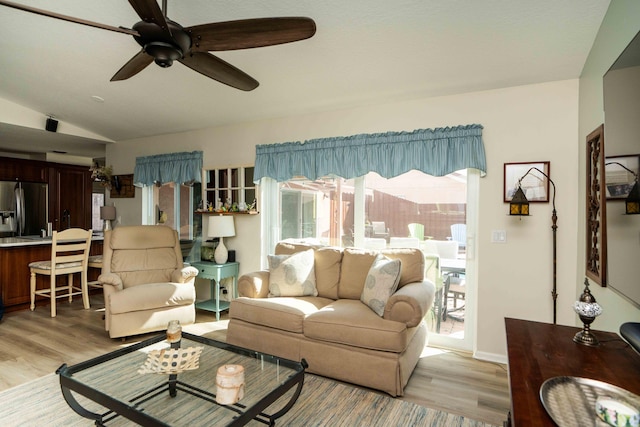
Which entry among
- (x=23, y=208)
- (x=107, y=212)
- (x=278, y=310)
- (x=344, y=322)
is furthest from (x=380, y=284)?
(x=23, y=208)

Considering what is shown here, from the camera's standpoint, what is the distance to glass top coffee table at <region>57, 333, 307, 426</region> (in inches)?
68.6

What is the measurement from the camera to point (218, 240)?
182 inches

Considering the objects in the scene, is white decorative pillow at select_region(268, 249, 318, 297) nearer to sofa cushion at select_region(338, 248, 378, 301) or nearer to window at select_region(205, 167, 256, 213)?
sofa cushion at select_region(338, 248, 378, 301)

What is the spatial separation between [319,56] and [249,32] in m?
1.19

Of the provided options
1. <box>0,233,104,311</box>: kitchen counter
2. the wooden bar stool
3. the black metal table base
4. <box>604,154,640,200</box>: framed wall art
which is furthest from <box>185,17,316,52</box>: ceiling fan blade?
<box>0,233,104,311</box>: kitchen counter

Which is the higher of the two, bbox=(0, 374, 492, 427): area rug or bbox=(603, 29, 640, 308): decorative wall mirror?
bbox=(603, 29, 640, 308): decorative wall mirror

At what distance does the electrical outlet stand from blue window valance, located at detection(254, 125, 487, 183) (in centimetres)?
56

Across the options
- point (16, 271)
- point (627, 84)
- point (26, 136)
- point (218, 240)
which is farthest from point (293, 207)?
point (26, 136)

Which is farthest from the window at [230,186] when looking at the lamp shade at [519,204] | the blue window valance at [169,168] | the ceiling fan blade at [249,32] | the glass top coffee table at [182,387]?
the lamp shade at [519,204]

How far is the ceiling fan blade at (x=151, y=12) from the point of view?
1.45 metres

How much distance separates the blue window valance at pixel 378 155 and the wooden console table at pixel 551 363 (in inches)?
71.4

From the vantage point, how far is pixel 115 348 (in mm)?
3219

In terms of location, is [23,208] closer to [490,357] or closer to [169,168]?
[169,168]

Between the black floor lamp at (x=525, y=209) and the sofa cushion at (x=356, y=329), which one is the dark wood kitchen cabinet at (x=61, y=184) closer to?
Result: the sofa cushion at (x=356, y=329)
